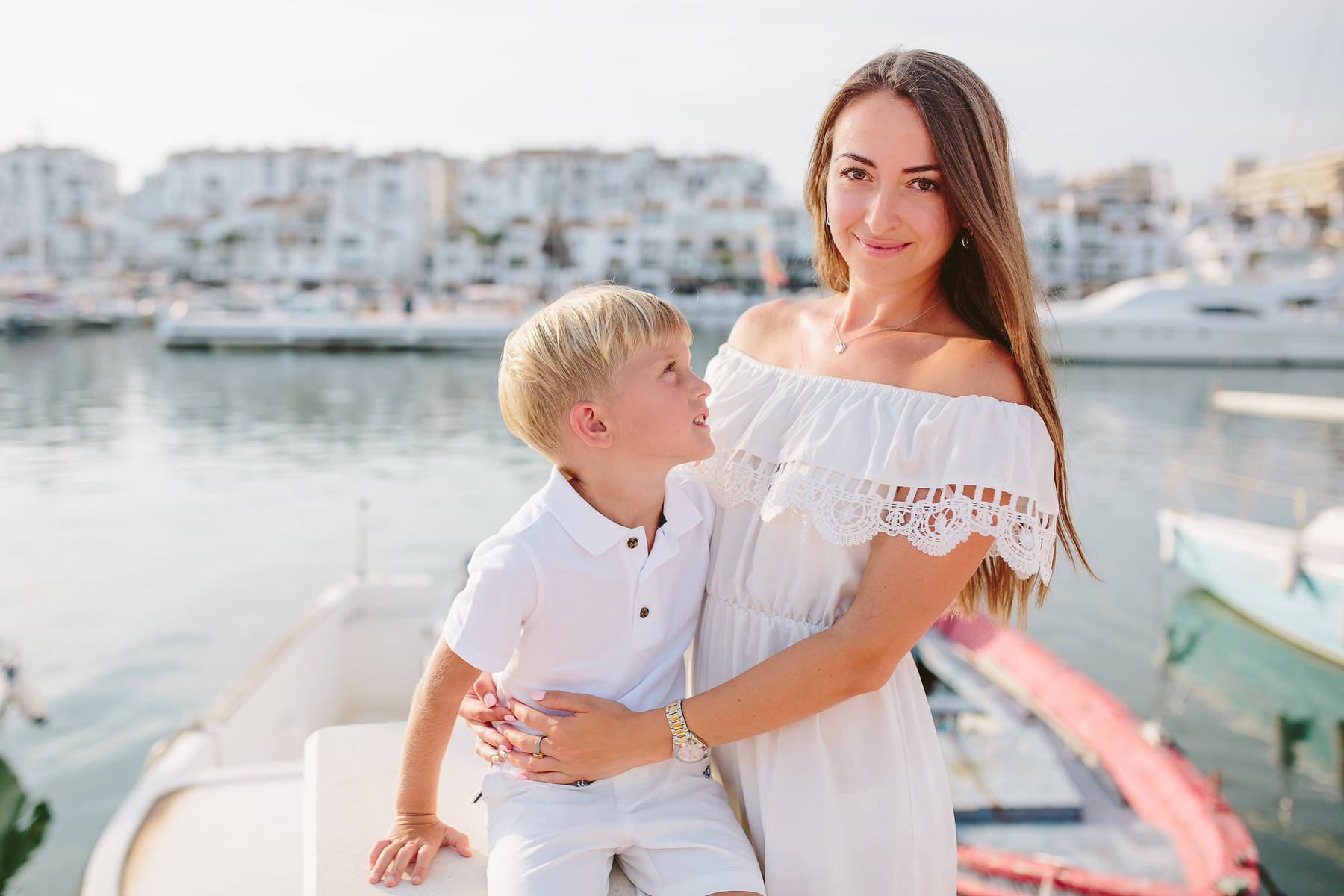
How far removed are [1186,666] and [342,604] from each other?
721 cm

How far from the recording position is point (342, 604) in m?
5.22

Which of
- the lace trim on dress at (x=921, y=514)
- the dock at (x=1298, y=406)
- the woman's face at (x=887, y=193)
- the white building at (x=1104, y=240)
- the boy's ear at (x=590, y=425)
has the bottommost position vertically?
the dock at (x=1298, y=406)

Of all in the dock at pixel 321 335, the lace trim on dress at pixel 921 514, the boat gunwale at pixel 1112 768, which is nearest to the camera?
the lace trim on dress at pixel 921 514

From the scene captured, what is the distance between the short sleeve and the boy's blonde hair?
19 cm

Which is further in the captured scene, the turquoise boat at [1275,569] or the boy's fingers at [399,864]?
the turquoise boat at [1275,569]

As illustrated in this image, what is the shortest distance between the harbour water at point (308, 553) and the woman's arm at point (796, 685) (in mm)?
447

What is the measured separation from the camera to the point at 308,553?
1134 cm

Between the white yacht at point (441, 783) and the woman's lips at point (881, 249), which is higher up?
the woman's lips at point (881, 249)

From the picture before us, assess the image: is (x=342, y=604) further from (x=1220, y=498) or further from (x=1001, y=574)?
(x=1220, y=498)

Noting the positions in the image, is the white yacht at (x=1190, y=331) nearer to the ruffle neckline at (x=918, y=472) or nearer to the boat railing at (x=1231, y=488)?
the boat railing at (x=1231, y=488)

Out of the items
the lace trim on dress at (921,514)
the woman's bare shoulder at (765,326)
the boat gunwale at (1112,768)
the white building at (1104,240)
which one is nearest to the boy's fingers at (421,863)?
the lace trim on dress at (921,514)

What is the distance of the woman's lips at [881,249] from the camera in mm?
1461

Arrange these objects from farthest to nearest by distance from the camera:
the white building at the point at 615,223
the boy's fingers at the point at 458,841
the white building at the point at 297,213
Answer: the white building at the point at 297,213, the white building at the point at 615,223, the boy's fingers at the point at 458,841

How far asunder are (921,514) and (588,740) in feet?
1.86
